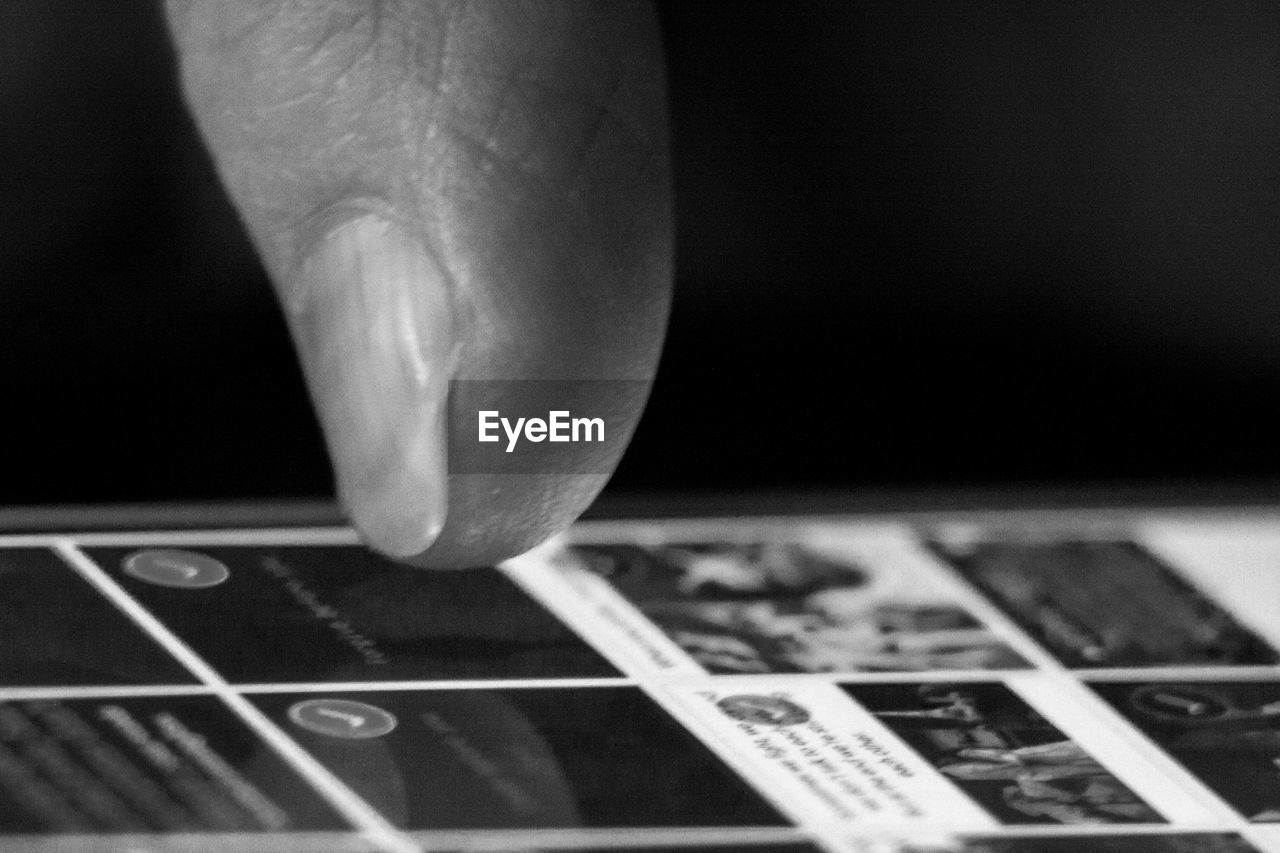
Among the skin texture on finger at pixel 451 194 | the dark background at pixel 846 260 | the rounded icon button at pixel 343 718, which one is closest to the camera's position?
the skin texture on finger at pixel 451 194

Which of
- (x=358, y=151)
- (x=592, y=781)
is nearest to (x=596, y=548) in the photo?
(x=592, y=781)

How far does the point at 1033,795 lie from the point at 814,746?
6 centimetres

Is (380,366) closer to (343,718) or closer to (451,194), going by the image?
(451,194)

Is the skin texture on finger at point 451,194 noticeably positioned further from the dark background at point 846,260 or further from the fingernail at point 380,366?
→ the dark background at point 846,260

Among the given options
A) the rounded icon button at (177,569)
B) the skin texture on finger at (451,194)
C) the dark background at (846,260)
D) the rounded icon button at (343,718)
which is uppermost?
the dark background at (846,260)

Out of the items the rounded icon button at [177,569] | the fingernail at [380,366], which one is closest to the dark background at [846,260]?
the rounded icon button at [177,569]

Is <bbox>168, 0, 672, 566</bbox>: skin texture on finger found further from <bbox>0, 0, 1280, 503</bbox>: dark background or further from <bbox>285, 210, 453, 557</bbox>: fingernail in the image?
<bbox>0, 0, 1280, 503</bbox>: dark background

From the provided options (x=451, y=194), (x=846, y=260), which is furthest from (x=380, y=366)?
(x=846, y=260)

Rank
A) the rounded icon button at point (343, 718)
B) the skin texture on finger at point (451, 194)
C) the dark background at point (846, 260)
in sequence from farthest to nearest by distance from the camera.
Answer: the dark background at point (846, 260), the rounded icon button at point (343, 718), the skin texture on finger at point (451, 194)

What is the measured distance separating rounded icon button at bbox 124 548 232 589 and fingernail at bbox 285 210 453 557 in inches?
4.7

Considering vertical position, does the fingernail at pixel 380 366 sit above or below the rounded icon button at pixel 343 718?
above

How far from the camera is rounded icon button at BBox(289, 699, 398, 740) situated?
49 cm

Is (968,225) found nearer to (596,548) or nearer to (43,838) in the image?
(596,548)

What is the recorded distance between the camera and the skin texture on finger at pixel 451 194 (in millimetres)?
369
